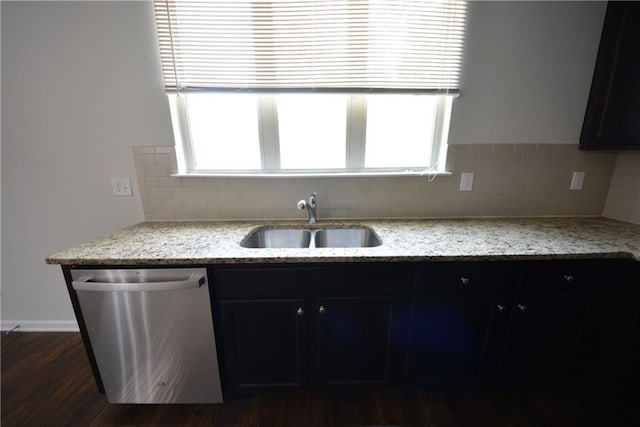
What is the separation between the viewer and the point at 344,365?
1.27 meters

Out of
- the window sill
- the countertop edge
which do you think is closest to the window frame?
the window sill

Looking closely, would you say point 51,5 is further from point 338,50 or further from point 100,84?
point 338,50

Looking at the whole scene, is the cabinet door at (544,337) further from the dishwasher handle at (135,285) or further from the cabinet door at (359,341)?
the dishwasher handle at (135,285)

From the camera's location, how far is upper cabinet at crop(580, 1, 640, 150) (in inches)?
51.4

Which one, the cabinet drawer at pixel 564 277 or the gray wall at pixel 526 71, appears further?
the gray wall at pixel 526 71

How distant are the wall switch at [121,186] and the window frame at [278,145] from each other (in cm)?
37

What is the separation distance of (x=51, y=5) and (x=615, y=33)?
11.0 feet

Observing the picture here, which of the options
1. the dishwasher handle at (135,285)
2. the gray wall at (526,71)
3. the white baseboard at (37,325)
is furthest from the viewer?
the white baseboard at (37,325)

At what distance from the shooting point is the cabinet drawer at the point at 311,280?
1114mm

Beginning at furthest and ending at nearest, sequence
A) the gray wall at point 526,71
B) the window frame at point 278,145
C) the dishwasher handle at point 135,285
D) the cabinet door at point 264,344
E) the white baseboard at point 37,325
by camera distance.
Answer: the white baseboard at point 37,325, the window frame at point 278,145, the gray wall at point 526,71, the cabinet door at point 264,344, the dishwasher handle at point 135,285

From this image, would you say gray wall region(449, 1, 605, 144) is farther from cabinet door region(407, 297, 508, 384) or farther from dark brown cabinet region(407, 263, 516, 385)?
cabinet door region(407, 297, 508, 384)

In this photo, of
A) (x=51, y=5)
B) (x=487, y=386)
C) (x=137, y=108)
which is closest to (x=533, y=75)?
(x=487, y=386)

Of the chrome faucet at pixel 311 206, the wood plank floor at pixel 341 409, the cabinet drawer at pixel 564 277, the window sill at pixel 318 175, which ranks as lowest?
the wood plank floor at pixel 341 409

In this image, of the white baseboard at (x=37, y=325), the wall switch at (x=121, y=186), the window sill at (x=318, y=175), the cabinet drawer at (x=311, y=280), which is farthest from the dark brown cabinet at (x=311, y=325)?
the white baseboard at (x=37, y=325)
